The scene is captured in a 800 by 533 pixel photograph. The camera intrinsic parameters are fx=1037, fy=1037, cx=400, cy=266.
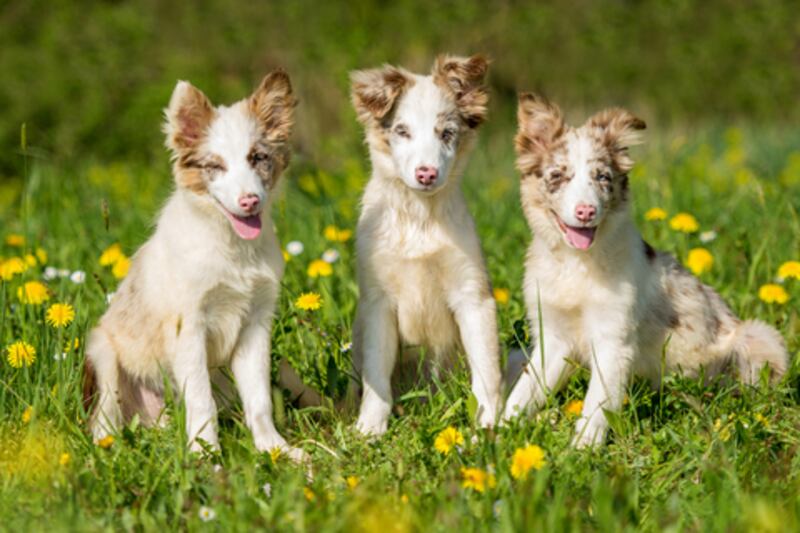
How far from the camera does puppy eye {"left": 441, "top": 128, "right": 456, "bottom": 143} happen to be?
182 inches

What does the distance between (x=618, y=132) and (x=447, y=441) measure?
1.63 meters

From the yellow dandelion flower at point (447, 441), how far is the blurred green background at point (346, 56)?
342 inches

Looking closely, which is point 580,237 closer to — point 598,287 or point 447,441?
point 598,287

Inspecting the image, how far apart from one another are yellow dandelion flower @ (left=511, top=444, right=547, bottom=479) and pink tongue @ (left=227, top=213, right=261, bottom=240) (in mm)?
1414

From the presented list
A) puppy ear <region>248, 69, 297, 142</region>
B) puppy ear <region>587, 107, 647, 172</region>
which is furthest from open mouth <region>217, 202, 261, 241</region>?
puppy ear <region>587, 107, 647, 172</region>

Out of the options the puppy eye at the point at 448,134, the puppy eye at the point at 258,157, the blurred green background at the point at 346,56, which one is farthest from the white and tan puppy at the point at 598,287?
the blurred green background at the point at 346,56

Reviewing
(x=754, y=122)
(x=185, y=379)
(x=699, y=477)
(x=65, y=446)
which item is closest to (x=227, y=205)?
(x=185, y=379)

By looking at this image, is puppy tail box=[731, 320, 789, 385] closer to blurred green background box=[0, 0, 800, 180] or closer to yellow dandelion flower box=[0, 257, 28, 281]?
yellow dandelion flower box=[0, 257, 28, 281]

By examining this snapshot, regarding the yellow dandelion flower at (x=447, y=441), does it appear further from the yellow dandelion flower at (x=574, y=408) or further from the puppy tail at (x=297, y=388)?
the puppy tail at (x=297, y=388)

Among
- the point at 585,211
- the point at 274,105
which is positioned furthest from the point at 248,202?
the point at 585,211

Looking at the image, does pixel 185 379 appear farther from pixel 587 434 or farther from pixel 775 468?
pixel 775 468

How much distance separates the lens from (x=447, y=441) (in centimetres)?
392

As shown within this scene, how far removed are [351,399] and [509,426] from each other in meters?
1.13

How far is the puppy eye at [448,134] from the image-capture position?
15.1 ft
